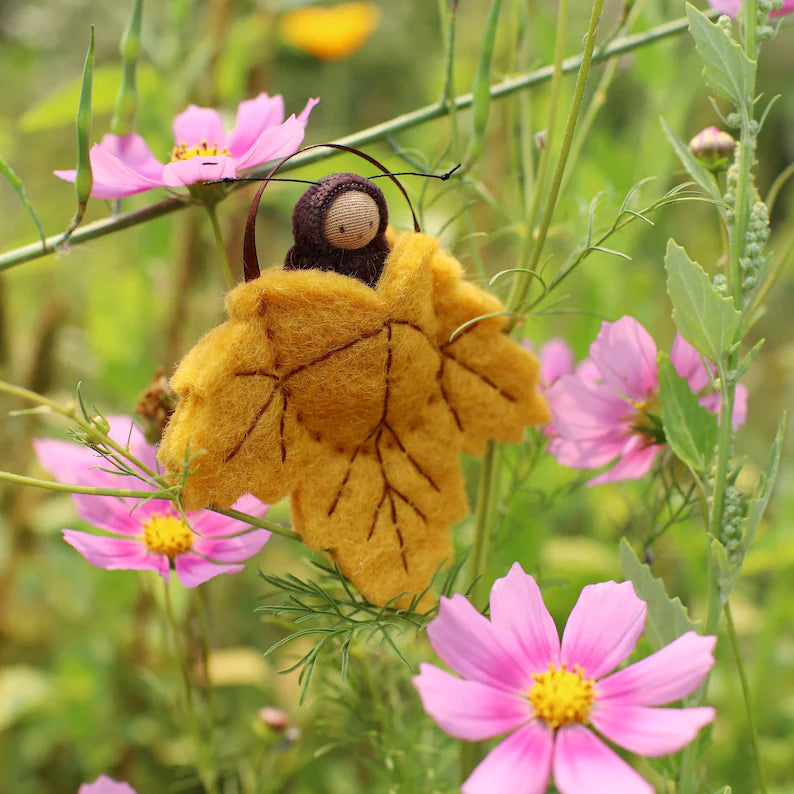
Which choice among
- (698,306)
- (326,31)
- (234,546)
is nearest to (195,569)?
(234,546)

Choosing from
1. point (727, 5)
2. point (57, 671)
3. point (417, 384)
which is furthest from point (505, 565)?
point (57, 671)

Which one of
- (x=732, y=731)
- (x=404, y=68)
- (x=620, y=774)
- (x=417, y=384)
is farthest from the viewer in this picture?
(x=404, y=68)

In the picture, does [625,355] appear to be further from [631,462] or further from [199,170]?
[199,170]

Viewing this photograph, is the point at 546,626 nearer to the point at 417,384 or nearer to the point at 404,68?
the point at 417,384

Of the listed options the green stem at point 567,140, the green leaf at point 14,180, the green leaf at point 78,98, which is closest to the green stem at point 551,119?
the green stem at point 567,140

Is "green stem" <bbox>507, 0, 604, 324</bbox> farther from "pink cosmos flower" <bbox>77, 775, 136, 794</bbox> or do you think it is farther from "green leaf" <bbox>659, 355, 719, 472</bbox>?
"pink cosmos flower" <bbox>77, 775, 136, 794</bbox>

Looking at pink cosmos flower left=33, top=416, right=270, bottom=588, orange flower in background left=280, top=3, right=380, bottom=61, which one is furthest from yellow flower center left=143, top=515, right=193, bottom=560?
orange flower in background left=280, top=3, right=380, bottom=61
